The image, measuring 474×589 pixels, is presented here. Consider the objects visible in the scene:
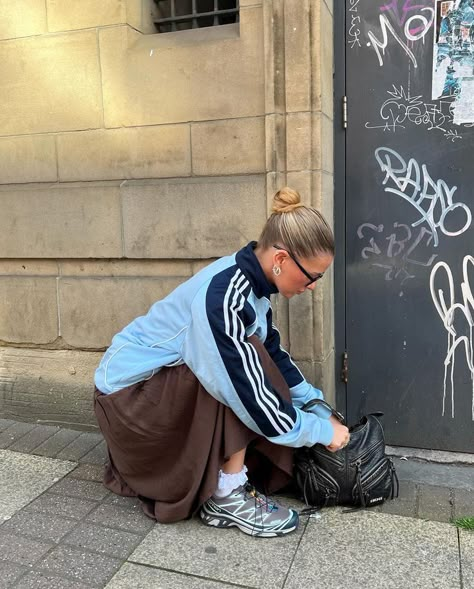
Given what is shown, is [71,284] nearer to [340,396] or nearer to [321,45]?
[340,396]

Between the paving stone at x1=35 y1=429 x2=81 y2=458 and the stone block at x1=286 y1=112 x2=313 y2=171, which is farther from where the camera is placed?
the paving stone at x1=35 y1=429 x2=81 y2=458

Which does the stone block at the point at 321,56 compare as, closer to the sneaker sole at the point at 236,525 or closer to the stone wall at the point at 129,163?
the stone wall at the point at 129,163

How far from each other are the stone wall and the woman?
0.76m

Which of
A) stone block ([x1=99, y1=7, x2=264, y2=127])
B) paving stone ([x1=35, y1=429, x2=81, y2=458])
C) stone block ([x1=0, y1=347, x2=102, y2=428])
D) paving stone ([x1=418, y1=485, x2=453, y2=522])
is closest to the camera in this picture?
paving stone ([x1=418, y1=485, x2=453, y2=522])

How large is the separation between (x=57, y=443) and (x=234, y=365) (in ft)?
5.80

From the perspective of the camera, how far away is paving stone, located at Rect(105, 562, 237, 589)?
7.39 feet

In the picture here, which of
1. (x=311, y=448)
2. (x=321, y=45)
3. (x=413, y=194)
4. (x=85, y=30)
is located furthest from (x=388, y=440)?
(x=85, y=30)

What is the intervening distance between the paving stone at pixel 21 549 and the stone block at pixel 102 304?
1.41m

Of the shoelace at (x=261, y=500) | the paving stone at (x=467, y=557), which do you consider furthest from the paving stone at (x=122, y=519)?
the paving stone at (x=467, y=557)

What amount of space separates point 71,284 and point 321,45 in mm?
2094

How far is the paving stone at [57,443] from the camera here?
3500 millimetres

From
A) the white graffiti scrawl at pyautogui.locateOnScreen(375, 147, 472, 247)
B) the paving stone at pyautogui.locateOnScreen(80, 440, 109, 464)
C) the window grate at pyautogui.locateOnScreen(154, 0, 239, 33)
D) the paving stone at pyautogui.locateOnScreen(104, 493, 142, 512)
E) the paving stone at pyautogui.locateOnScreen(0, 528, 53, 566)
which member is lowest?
the paving stone at pyautogui.locateOnScreen(80, 440, 109, 464)

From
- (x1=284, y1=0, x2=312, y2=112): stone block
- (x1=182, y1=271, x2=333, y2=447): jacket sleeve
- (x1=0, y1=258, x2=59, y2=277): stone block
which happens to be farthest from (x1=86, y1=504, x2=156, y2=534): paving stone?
(x1=284, y1=0, x2=312, y2=112): stone block

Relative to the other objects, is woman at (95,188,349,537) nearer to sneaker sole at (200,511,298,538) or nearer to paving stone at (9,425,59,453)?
sneaker sole at (200,511,298,538)
